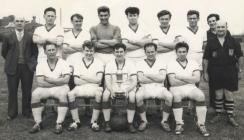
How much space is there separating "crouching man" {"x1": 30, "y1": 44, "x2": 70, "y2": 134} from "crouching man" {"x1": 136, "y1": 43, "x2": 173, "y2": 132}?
1436mm

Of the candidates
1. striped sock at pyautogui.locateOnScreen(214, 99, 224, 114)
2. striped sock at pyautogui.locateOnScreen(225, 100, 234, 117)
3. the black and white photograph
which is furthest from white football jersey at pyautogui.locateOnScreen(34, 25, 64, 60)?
striped sock at pyautogui.locateOnScreen(225, 100, 234, 117)

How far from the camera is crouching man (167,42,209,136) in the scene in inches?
285

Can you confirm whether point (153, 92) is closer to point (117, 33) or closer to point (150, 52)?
point (150, 52)

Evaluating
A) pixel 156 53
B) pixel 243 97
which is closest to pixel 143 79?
pixel 156 53

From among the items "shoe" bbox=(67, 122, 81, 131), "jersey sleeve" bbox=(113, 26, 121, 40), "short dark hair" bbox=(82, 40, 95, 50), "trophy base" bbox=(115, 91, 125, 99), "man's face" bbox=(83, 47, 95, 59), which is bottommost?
"shoe" bbox=(67, 122, 81, 131)

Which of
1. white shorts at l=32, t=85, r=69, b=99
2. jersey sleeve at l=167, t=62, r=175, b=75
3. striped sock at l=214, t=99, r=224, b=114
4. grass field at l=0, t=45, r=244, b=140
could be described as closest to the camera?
grass field at l=0, t=45, r=244, b=140

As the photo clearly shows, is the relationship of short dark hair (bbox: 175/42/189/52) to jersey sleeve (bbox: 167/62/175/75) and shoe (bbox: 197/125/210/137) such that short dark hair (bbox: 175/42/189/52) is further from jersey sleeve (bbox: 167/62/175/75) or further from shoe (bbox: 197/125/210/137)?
shoe (bbox: 197/125/210/137)

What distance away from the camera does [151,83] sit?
7.66 metres

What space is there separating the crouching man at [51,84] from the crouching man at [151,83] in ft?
4.71

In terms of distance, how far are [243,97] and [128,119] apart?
5.06 meters

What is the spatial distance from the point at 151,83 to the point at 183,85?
63 cm

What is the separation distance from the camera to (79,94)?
7504 millimetres

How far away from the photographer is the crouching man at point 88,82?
7.48 meters

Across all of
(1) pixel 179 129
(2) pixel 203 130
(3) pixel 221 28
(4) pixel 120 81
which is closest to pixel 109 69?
(4) pixel 120 81
